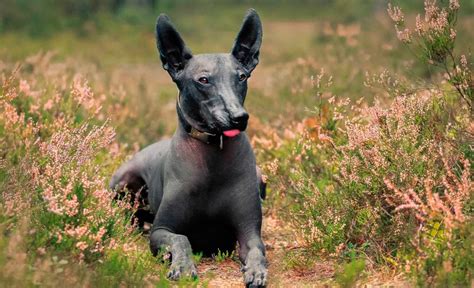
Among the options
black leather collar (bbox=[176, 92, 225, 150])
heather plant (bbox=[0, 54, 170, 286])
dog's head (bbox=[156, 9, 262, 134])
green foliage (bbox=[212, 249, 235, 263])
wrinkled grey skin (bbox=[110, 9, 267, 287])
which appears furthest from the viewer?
green foliage (bbox=[212, 249, 235, 263])

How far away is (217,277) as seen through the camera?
19.9ft

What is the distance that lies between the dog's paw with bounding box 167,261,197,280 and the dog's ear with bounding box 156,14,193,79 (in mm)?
1406

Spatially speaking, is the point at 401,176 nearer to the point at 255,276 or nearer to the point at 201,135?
the point at 255,276

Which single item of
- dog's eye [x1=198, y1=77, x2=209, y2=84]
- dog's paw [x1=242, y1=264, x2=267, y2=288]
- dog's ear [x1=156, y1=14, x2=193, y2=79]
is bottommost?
dog's paw [x1=242, y1=264, x2=267, y2=288]

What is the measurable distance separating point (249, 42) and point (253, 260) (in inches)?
64.6

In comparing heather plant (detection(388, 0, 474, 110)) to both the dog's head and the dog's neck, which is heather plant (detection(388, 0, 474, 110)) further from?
the dog's neck

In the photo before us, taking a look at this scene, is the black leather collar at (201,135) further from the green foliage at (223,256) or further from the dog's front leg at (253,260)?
the green foliage at (223,256)

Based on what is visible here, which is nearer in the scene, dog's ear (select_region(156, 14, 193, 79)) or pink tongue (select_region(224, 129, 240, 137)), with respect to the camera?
pink tongue (select_region(224, 129, 240, 137))

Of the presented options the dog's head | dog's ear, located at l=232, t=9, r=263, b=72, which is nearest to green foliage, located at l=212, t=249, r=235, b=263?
the dog's head

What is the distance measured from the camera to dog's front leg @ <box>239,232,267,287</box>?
18.4 ft

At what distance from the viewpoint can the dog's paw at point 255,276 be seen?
557cm

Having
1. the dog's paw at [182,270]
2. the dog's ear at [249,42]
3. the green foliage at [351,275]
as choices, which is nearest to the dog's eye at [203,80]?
the dog's ear at [249,42]

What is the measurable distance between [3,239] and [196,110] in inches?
72.3

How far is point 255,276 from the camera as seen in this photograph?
5.62m
